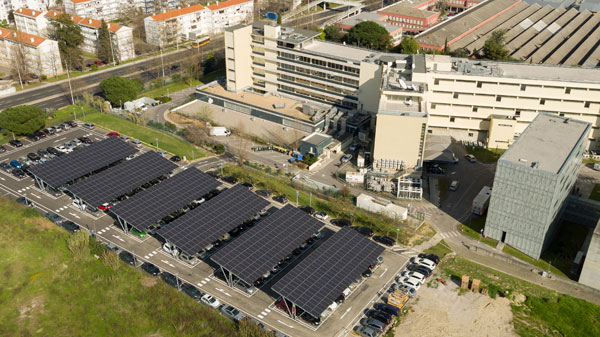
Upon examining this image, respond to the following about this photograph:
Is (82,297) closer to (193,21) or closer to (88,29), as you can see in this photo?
(88,29)

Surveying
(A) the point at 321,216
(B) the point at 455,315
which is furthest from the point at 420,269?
(A) the point at 321,216

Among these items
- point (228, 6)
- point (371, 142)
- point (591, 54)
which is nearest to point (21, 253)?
point (371, 142)

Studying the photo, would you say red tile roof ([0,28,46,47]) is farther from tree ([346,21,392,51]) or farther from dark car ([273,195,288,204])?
dark car ([273,195,288,204])

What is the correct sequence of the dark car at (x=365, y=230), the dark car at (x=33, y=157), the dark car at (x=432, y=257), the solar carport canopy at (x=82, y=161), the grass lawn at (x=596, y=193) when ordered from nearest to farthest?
the dark car at (x=432, y=257) → the dark car at (x=365, y=230) → the solar carport canopy at (x=82, y=161) → the grass lawn at (x=596, y=193) → the dark car at (x=33, y=157)

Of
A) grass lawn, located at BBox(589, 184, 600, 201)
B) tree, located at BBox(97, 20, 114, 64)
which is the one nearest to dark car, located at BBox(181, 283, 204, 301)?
grass lawn, located at BBox(589, 184, 600, 201)

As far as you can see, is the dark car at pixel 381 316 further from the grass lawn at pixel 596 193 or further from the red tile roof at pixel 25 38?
the red tile roof at pixel 25 38

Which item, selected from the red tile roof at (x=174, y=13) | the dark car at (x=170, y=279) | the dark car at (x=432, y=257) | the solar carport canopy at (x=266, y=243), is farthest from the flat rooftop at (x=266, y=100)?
the dark car at (x=170, y=279)
